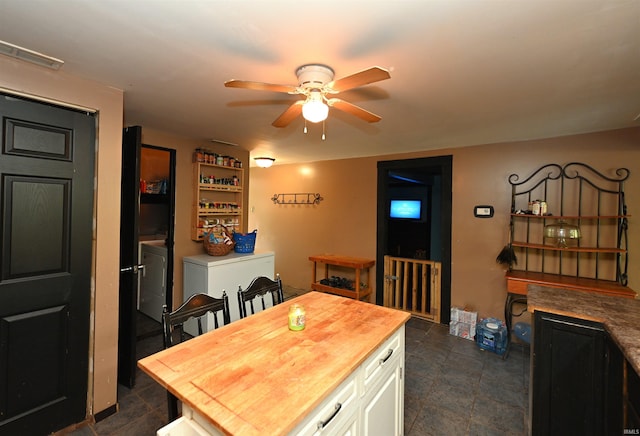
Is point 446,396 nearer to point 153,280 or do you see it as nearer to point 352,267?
point 352,267

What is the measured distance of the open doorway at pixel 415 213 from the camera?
373 cm

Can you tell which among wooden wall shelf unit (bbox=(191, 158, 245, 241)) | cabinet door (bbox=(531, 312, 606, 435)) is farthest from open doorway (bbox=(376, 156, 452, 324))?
cabinet door (bbox=(531, 312, 606, 435))

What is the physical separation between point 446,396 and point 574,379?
41.9 inches

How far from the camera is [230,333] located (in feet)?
4.90

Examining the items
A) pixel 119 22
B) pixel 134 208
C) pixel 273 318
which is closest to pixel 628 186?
pixel 273 318

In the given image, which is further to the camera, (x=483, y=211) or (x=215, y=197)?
(x=215, y=197)

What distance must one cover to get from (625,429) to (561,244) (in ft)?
6.80

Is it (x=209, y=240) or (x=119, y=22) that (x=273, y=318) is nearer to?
(x=119, y=22)

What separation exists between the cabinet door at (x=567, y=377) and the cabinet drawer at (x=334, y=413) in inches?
43.8

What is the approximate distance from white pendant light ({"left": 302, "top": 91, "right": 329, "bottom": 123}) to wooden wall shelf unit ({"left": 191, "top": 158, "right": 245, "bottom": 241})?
7.62 ft

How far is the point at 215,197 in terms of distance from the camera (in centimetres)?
375

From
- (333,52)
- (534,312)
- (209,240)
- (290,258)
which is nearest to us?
(333,52)

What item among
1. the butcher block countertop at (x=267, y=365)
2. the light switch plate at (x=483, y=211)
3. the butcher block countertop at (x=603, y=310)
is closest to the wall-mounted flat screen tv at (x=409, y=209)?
the light switch plate at (x=483, y=211)

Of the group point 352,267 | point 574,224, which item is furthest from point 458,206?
point 352,267
